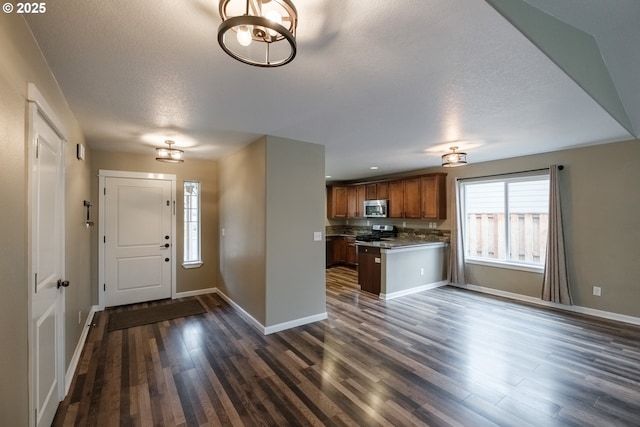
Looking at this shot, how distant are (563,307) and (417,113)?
163 inches

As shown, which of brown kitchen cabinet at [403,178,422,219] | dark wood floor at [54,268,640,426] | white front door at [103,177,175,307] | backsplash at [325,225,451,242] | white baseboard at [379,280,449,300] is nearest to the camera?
dark wood floor at [54,268,640,426]

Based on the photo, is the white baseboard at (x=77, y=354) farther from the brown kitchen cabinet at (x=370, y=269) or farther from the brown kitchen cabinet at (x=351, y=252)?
the brown kitchen cabinet at (x=351, y=252)

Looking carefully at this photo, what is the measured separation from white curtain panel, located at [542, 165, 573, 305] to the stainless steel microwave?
10.6ft

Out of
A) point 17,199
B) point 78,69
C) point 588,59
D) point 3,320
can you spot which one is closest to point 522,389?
point 588,59

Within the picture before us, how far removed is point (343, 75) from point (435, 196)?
457cm

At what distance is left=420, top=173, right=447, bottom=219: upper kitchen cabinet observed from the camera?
591 centimetres

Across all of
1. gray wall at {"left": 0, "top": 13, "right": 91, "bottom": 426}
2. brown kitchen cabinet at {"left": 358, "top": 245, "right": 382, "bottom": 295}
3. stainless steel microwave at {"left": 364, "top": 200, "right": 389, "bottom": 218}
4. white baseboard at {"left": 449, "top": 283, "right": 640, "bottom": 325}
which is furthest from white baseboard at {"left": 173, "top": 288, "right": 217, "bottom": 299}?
white baseboard at {"left": 449, "top": 283, "right": 640, "bottom": 325}

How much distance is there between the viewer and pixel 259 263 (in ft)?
12.1

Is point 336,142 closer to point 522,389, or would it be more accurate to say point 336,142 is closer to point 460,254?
point 522,389

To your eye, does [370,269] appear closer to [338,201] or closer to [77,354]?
[338,201]

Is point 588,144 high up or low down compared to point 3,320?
up

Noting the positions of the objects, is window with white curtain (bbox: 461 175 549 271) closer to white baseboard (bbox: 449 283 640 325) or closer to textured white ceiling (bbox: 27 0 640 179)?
white baseboard (bbox: 449 283 640 325)

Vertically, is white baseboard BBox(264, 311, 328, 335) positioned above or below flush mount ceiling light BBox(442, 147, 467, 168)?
below

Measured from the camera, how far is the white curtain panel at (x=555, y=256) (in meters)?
4.34
